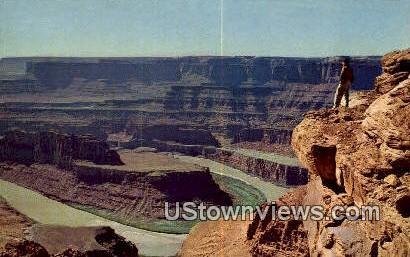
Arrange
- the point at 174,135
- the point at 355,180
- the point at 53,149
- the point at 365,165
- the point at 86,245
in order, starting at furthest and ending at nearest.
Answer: the point at 174,135
the point at 53,149
the point at 86,245
the point at 355,180
the point at 365,165

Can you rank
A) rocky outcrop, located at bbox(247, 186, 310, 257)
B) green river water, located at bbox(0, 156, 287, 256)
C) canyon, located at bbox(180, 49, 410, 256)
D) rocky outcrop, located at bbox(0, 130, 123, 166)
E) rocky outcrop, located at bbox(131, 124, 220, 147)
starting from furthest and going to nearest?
rocky outcrop, located at bbox(131, 124, 220, 147) → rocky outcrop, located at bbox(0, 130, 123, 166) → green river water, located at bbox(0, 156, 287, 256) → rocky outcrop, located at bbox(247, 186, 310, 257) → canyon, located at bbox(180, 49, 410, 256)

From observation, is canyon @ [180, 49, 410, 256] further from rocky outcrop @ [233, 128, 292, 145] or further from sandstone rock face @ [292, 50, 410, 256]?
rocky outcrop @ [233, 128, 292, 145]

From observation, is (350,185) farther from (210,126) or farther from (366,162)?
(210,126)

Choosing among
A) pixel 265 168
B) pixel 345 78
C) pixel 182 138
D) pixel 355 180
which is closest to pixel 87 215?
pixel 265 168

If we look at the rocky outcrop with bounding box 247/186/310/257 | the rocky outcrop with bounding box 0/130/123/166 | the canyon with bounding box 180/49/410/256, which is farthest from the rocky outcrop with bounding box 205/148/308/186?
the rocky outcrop with bounding box 247/186/310/257

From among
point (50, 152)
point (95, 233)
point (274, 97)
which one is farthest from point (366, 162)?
point (274, 97)

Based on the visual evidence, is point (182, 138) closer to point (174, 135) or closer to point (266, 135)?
point (174, 135)

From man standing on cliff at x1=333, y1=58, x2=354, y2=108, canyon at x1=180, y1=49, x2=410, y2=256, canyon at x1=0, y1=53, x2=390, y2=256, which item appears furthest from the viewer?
canyon at x1=0, y1=53, x2=390, y2=256
